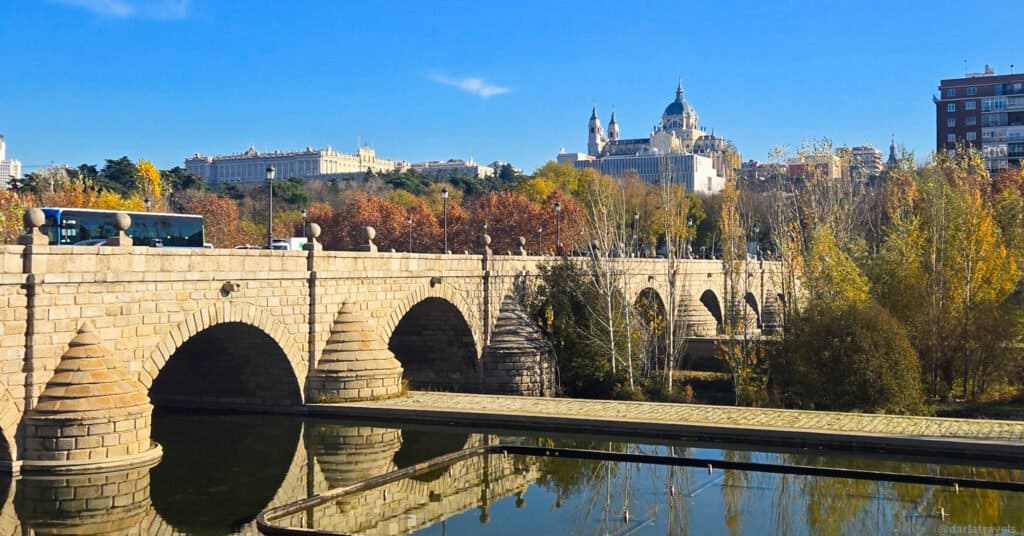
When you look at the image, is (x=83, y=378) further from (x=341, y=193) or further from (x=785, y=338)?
(x=341, y=193)

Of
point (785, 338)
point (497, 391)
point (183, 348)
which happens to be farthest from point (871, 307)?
point (183, 348)

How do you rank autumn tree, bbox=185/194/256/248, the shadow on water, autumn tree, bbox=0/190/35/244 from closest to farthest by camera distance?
1. the shadow on water
2. autumn tree, bbox=0/190/35/244
3. autumn tree, bbox=185/194/256/248

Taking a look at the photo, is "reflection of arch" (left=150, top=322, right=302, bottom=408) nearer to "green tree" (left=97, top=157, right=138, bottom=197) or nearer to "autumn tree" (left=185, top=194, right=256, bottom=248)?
"autumn tree" (left=185, top=194, right=256, bottom=248)

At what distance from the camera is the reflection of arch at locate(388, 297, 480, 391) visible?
112ft

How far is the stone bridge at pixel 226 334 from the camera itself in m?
18.5

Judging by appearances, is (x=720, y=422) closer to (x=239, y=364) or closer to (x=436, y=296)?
A: (x=436, y=296)

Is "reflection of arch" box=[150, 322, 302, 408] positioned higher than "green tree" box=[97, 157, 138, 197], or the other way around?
"green tree" box=[97, 157, 138, 197]

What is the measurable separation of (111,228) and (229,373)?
9.23 meters

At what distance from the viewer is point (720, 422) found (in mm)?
24859

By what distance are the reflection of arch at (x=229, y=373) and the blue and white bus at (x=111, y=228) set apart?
5.52m

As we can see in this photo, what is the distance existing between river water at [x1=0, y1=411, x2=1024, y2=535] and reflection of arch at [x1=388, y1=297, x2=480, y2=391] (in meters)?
10.3

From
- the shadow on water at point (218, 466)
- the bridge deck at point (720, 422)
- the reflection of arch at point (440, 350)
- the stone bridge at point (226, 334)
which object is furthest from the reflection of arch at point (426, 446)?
the reflection of arch at point (440, 350)

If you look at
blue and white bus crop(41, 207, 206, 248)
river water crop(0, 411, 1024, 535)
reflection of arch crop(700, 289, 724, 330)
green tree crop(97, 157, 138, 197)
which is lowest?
river water crop(0, 411, 1024, 535)

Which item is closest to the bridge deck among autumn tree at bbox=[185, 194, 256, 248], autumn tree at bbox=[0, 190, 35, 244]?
autumn tree at bbox=[0, 190, 35, 244]
